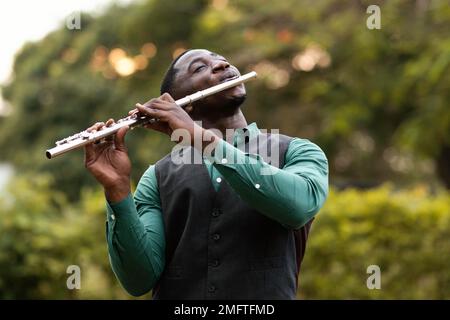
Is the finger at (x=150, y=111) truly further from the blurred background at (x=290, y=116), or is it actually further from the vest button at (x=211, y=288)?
the blurred background at (x=290, y=116)

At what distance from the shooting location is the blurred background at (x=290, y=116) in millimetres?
7867

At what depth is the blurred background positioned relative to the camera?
7.87m

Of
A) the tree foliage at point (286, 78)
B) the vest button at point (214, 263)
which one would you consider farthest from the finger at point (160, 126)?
the tree foliage at point (286, 78)

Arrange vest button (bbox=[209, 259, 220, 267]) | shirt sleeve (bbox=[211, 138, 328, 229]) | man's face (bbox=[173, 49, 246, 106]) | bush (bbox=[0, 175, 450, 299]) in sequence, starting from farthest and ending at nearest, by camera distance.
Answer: bush (bbox=[0, 175, 450, 299])
man's face (bbox=[173, 49, 246, 106])
vest button (bbox=[209, 259, 220, 267])
shirt sleeve (bbox=[211, 138, 328, 229])

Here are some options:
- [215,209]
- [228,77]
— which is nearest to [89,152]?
[215,209]

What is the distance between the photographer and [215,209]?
9.25 ft

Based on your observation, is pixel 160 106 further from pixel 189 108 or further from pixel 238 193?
pixel 238 193

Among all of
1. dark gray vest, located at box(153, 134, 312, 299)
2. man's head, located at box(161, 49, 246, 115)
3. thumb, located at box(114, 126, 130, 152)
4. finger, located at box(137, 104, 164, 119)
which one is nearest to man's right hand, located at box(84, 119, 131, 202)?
thumb, located at box(114, 126, 130, 152)

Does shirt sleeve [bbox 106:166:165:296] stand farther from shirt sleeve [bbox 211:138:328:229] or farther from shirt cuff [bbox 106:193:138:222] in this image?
shirt sleeve [bbox 211:138:328:229]

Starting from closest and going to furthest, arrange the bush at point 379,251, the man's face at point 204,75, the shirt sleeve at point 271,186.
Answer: the shirt sleeve at point 271,186, the man's face at point 204,75, the bush at point 379,251

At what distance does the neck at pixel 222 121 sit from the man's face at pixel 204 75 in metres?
0.07

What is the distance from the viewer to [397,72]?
14.1m
